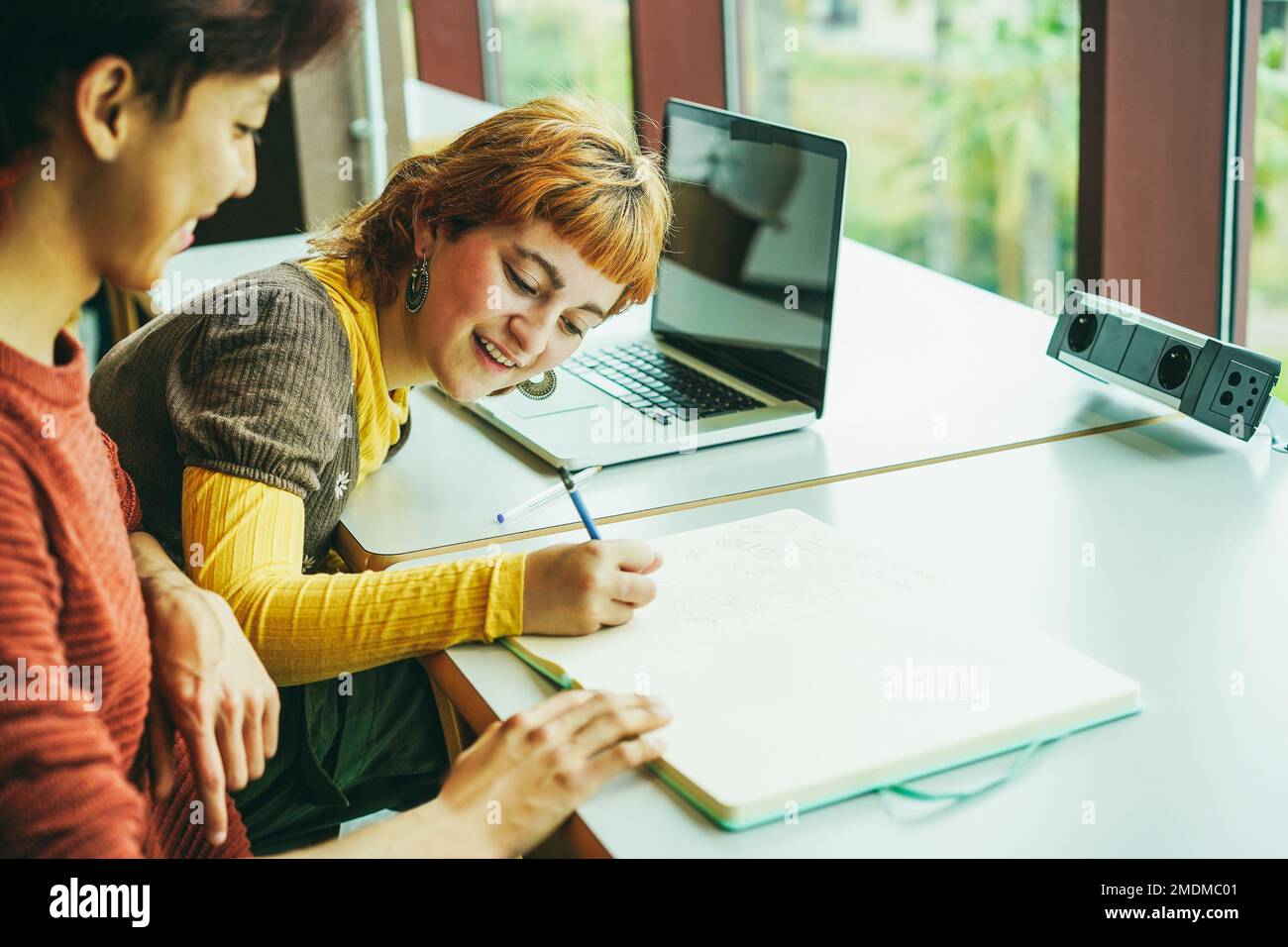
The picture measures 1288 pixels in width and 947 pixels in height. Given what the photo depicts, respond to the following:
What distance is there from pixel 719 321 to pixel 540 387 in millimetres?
293

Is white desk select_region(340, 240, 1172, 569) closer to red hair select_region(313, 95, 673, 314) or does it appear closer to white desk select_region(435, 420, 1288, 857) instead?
white desk select_region(435, 420, 1288, 857)

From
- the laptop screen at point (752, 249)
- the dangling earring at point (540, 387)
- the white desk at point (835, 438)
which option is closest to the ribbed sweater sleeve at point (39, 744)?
the white desk at point (835, 438)

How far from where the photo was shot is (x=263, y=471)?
1.18 metres

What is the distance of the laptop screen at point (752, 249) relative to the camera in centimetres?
156

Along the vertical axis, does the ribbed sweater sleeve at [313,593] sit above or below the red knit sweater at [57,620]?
below

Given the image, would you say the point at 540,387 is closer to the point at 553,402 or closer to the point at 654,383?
the point at 553,402

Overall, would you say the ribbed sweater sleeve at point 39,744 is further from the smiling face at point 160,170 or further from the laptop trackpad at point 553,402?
the laptop trackpad at point 553,402

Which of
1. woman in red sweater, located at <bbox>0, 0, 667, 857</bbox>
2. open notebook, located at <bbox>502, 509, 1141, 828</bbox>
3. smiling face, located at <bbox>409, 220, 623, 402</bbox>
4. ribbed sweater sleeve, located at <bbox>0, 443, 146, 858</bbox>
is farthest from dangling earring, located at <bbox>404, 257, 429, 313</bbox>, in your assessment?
ribbed sweater sleeve, located at <bbox>0, 443, 146, 858</bbox>

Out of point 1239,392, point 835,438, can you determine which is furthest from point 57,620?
point 1239,392

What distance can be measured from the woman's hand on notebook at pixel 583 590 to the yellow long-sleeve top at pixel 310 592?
1cm

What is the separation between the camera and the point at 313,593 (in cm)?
A: 113

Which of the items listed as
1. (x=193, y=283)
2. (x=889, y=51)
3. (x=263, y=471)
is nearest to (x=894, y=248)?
(x=889, y=51)

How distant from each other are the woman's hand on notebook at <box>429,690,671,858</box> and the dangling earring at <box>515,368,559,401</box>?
720 mm
